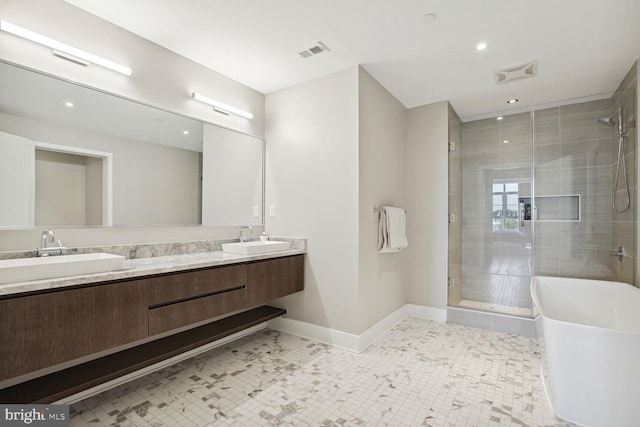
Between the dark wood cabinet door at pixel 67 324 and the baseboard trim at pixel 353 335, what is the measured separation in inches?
57.8

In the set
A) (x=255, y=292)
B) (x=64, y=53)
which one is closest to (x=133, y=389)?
(x=255, y=292)

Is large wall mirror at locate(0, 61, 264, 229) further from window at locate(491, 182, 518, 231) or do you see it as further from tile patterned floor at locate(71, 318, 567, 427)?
window at locate(491, 182, 518, 231)

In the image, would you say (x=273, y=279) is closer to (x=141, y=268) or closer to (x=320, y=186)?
(x=320, y=186)

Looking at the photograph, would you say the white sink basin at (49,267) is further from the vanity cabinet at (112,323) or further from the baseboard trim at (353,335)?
the baseboard trim at (353,335)

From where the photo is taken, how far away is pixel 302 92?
115 inches

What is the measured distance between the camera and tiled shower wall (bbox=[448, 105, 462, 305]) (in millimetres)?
3436

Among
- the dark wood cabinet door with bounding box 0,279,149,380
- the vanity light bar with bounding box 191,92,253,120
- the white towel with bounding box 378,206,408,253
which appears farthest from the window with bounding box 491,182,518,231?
the dark wood cabinet door with bounding box 0,279,149,380

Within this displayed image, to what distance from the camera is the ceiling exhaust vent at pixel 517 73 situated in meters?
2.56

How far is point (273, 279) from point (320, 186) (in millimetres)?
903

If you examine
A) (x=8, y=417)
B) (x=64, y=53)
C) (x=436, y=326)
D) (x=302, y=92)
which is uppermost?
(x=302, y=92)

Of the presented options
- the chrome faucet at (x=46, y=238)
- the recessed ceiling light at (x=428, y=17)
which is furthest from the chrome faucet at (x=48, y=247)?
the recessed ceiling light at (x=428, y=17)

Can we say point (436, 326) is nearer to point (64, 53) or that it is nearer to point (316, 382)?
point (316, 382)

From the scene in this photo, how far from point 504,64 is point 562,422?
2515mm

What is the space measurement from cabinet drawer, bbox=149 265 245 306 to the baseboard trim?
35.5 inches
